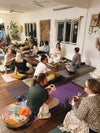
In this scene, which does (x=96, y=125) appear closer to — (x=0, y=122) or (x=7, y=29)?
(x=0, y=122)

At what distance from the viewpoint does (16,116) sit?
178 centimetres

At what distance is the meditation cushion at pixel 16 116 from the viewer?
1.72 m

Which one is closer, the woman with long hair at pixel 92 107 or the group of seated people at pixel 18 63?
the woman with long hair at pixel 92 107

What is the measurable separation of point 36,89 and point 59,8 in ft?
15.6

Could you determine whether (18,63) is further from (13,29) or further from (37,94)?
(13,29)

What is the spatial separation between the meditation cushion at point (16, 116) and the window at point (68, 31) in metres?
4.25

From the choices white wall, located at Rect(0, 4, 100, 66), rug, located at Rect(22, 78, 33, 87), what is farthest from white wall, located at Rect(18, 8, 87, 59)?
rug, located at Rect(22, 78, 33, 87)

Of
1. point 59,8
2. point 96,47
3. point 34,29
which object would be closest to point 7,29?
point 34,29

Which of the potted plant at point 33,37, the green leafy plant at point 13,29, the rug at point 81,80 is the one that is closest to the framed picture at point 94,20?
the rug at point 81,80

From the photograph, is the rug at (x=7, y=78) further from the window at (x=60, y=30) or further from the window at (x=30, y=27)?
the window at (x=30, y=27)

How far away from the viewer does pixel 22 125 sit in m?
1.81

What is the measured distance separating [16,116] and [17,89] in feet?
3.80

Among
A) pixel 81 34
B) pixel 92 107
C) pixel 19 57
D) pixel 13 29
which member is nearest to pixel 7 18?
pixel 13 29

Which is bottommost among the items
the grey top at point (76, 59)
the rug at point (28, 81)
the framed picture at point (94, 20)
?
the rug at point (28, 81)
